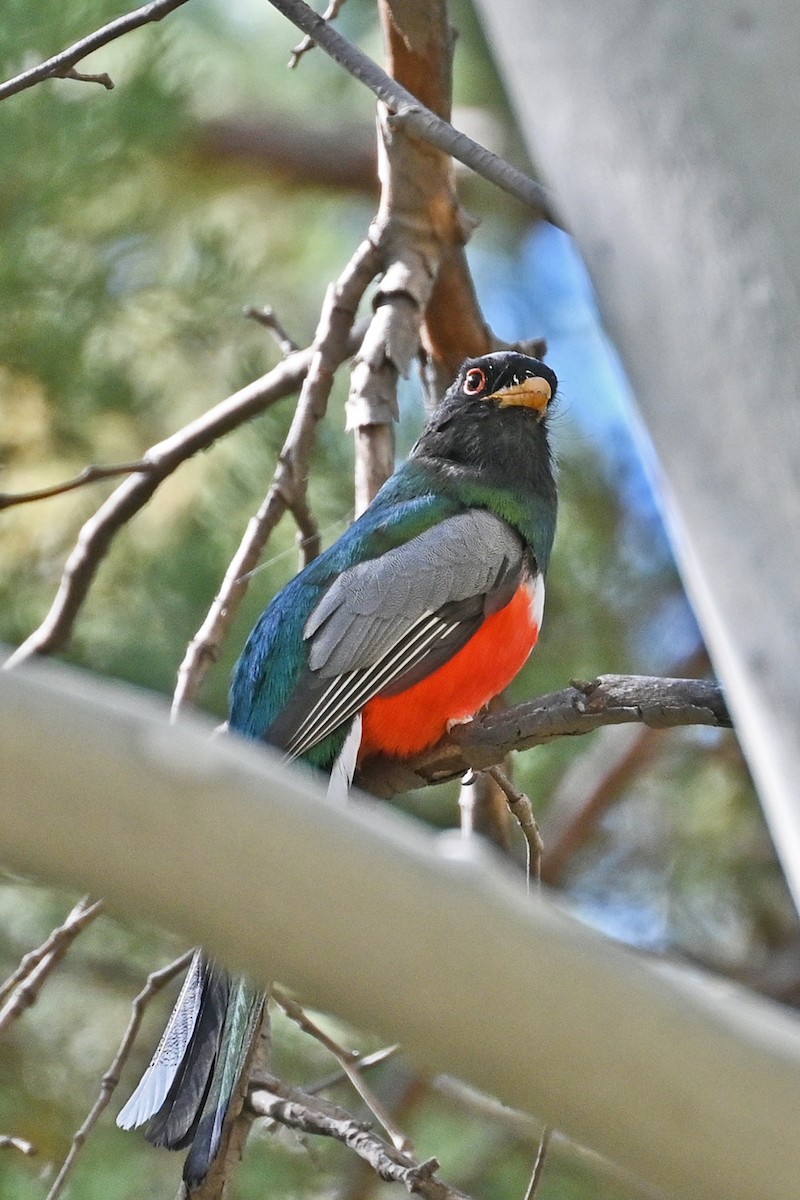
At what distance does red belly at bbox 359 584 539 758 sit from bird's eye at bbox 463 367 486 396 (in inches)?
25.5

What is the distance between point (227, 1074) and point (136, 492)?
4.90 feet

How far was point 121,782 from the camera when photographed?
0.82 m

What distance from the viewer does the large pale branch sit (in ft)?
2.72

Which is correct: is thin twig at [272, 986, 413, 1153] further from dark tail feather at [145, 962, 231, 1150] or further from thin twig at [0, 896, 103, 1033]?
thin twig at [0, 896, 103, 1033]

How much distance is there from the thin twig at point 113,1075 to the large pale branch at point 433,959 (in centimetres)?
188

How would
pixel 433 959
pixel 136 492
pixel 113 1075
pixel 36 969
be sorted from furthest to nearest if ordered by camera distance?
Answer: pixel 136 492 → pixel 36 969 → pixel 113 1075 → pixel 433 959

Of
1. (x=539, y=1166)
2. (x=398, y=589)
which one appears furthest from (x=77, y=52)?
(x=539, y=1166)

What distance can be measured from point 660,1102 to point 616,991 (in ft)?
0.22

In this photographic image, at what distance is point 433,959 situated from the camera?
0.85m

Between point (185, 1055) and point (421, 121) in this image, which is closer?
point (421, 121)

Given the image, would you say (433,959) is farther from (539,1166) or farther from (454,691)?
(454,691)

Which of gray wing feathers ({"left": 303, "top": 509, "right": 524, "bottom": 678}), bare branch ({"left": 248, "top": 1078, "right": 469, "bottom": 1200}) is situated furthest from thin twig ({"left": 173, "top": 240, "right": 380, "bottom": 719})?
bare branch ({"left": 248, "top": 1078, "right": 469, "bottom": 1200})

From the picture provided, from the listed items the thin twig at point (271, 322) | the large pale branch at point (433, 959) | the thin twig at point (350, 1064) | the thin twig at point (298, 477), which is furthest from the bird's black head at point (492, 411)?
the large pale branch at point (433, 959)

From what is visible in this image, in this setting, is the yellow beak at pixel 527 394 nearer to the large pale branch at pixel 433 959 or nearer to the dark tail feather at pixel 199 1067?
the dark tail feather at pixel 199 1067
